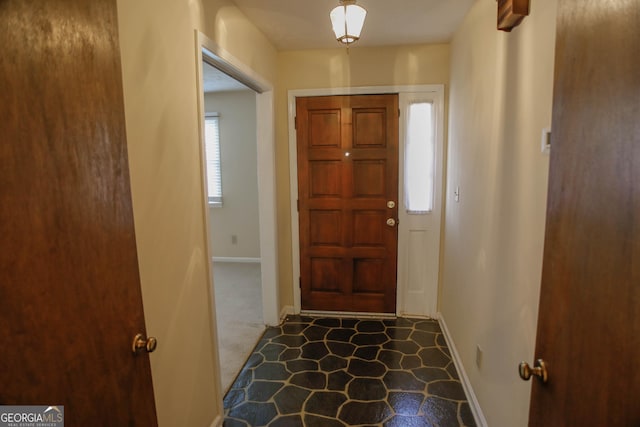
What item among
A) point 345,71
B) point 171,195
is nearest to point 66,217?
point 171,195

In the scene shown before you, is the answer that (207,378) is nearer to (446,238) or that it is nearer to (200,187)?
(200,187)

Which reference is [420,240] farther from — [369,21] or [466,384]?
[369,21]

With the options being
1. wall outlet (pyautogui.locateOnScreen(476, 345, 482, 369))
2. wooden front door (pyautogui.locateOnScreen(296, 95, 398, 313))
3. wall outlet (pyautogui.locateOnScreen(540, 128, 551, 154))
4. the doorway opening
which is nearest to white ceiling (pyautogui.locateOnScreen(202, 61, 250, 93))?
the doorway opening

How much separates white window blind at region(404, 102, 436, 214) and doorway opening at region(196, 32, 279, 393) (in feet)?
4.27

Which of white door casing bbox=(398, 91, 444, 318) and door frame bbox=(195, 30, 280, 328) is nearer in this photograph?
door frame bbox=(195, 30, 280, 328)

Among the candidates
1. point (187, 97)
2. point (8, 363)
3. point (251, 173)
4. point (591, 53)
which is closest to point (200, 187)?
point (187, 97)

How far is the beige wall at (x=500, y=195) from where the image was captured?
1312 mm

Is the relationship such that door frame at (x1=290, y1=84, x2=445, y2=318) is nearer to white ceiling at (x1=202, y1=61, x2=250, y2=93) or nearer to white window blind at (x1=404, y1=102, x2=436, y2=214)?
white window blind at (x1=404, y1=102, x2=436, y2=214)

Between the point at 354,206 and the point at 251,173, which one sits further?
the point at 251,173

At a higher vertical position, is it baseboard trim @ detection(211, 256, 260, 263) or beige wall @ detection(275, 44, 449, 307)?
beige wall @ detection(275, 44, 449, 307)

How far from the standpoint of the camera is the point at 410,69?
306 cm

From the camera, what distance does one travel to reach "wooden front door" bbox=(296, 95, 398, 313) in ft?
10.4

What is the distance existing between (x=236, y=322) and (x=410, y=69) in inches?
117

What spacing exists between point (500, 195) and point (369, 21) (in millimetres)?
1694
